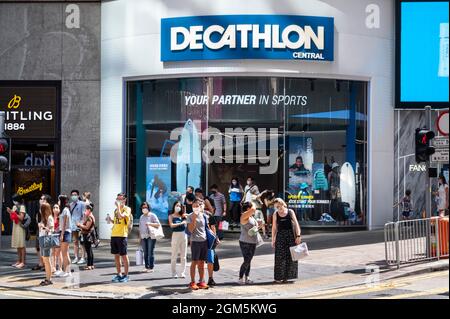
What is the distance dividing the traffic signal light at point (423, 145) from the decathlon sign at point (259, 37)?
737 centimetres

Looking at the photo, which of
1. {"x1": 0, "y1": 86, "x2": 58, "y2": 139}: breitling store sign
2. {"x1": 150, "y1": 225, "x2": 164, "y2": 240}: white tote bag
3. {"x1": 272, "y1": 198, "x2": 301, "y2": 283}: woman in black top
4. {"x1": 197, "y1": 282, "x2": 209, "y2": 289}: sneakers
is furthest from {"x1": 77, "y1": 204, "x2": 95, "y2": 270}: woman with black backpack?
{"x1": 0, "y1": 86, "x2": 58, "y2": 139}: breitling store sign

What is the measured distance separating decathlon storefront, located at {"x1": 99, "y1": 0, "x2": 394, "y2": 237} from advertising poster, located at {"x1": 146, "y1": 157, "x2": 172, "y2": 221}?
0.03 metres

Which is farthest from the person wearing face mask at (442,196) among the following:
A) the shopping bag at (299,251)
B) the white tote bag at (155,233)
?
the white tote bag at (155,233)

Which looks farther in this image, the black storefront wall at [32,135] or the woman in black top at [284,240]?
the black storefront wall at [32,135]

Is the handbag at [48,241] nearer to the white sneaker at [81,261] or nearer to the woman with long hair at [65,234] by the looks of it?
the woman with long hair at [65,234]

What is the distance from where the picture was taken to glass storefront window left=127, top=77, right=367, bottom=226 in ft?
80.0

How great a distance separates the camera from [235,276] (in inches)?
656

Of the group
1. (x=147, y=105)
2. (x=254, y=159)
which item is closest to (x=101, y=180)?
(x=147, y=105)

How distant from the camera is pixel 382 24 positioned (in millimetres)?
25125

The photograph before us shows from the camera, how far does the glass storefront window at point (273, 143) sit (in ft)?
80.0

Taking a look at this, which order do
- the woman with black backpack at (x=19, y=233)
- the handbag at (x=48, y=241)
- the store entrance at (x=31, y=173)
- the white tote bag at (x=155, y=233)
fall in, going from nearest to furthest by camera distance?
the handbag at (x=48, y=241) → the white tote bag at (x=155, y=233) → the woman with black backpack at (x=19, y=233) → the store entrance at (x=31, y=173)

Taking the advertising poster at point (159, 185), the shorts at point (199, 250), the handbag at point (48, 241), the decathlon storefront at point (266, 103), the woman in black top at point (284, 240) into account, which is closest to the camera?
the shorts at point (199, 250)

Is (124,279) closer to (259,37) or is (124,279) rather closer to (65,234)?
(65,234)

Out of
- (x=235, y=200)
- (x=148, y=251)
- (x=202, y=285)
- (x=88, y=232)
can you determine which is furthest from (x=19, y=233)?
(x=235, y=200)
